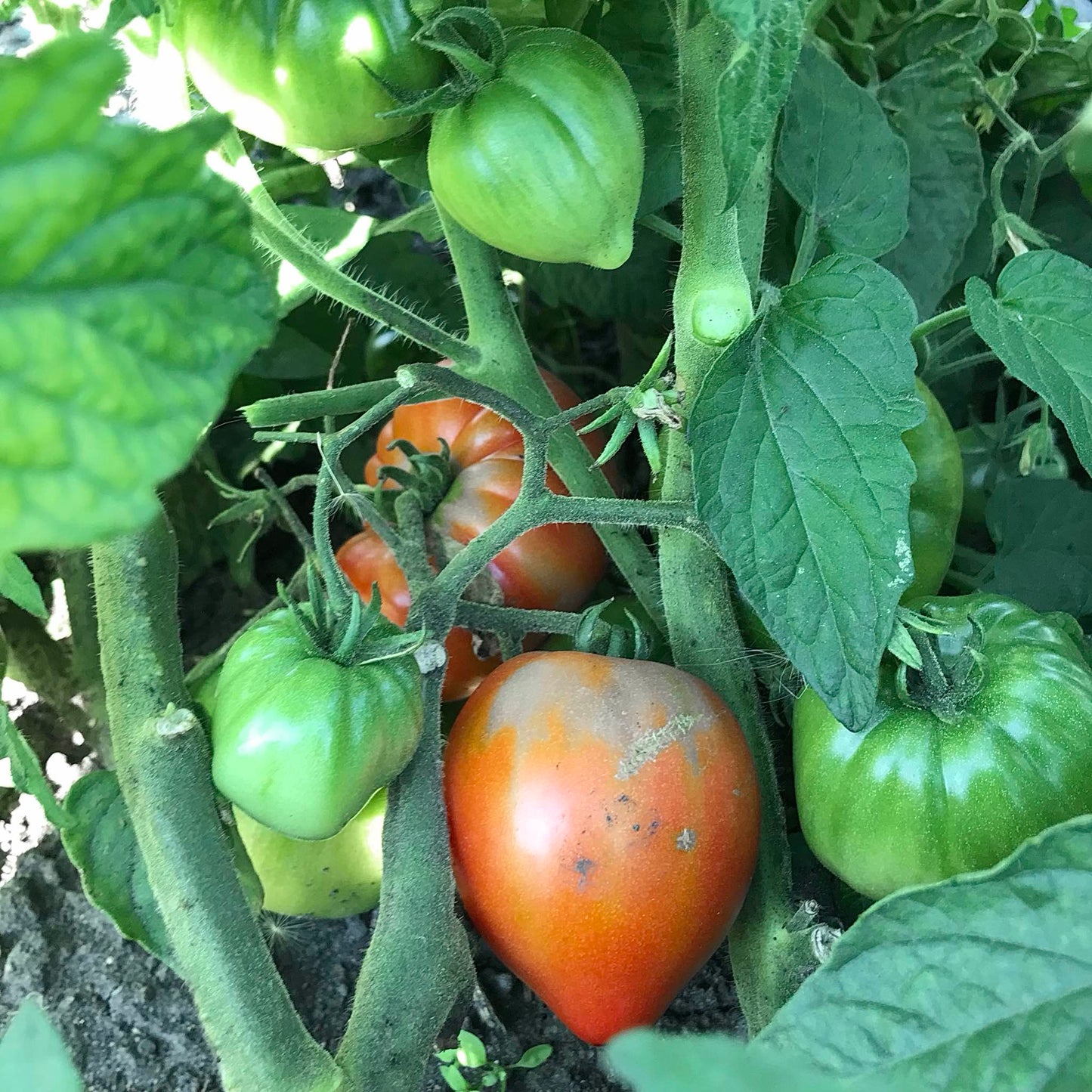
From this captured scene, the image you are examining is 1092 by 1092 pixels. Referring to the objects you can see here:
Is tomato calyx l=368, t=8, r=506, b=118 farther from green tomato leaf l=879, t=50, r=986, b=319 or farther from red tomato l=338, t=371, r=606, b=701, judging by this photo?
green tomato leaf l=879, t=50, r=986, b=319

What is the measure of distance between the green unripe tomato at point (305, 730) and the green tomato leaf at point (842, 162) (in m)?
0.37

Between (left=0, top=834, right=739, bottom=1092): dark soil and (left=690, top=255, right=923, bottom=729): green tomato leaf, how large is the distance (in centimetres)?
33

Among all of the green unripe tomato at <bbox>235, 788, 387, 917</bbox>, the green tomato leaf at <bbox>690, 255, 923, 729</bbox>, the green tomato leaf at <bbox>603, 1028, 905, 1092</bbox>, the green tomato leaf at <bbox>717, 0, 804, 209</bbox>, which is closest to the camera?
the green tomato leaf at <bbox>603, 1028, 905, 1092</bbox>

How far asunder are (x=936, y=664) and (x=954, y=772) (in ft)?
0.18

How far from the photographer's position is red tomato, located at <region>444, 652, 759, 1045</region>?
1.72 ft

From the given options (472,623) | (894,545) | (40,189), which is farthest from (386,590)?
(40,189)

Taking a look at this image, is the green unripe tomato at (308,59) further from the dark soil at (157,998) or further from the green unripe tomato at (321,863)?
the dark soil at (157,998)

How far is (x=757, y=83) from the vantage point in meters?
0.33

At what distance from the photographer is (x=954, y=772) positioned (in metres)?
0.50

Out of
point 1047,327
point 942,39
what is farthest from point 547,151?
point 942,39

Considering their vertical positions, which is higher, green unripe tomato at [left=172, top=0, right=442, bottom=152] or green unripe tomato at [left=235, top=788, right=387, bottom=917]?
green unripe tomato at [left=172, top=0, right=442, bottom=152]

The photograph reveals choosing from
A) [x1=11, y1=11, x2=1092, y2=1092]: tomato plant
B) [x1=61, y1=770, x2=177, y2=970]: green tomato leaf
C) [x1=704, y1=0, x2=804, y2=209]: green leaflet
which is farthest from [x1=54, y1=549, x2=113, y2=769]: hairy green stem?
[x1=704, y1=0, x2=804, y2=209]: green leaflet

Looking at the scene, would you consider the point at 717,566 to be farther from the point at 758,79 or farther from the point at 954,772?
the point at 758,79

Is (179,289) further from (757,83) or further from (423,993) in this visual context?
(423,993)
